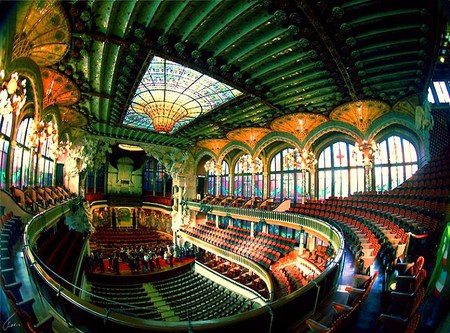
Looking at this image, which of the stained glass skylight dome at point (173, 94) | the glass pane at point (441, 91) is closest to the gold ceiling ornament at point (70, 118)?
the stained glass skylight dome at point (173, 94)

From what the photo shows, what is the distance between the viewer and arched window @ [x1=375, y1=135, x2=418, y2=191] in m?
12.6

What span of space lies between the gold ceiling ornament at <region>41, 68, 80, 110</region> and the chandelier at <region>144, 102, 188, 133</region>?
3370 millimetres

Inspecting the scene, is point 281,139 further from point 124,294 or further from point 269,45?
point 124,294

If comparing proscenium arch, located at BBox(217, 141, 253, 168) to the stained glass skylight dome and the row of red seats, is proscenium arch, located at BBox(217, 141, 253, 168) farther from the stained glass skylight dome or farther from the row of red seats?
the row of red seats

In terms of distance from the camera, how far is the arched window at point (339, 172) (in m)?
15.1

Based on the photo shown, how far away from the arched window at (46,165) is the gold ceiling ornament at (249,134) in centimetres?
1164

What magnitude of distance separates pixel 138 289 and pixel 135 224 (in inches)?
573

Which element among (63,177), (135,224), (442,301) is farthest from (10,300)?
(135,224)

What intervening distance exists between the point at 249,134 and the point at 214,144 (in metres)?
4.69

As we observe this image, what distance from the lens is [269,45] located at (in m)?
7.07

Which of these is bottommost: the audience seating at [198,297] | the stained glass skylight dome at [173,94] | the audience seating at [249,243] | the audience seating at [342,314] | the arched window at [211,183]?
the audience seating at [198,297]

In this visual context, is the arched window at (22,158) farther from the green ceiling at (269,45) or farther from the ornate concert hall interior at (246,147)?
the green ceiling at (269,45)

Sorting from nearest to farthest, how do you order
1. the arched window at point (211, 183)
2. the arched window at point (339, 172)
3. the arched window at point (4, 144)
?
the arched window at point (4, 144), the arched window at point (339, 172), the arched window at point (211, 183)

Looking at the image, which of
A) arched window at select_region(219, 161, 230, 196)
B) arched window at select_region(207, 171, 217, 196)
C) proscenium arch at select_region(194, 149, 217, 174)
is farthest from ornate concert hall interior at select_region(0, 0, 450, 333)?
arched window at select_region(207, 171, 217, 196)
